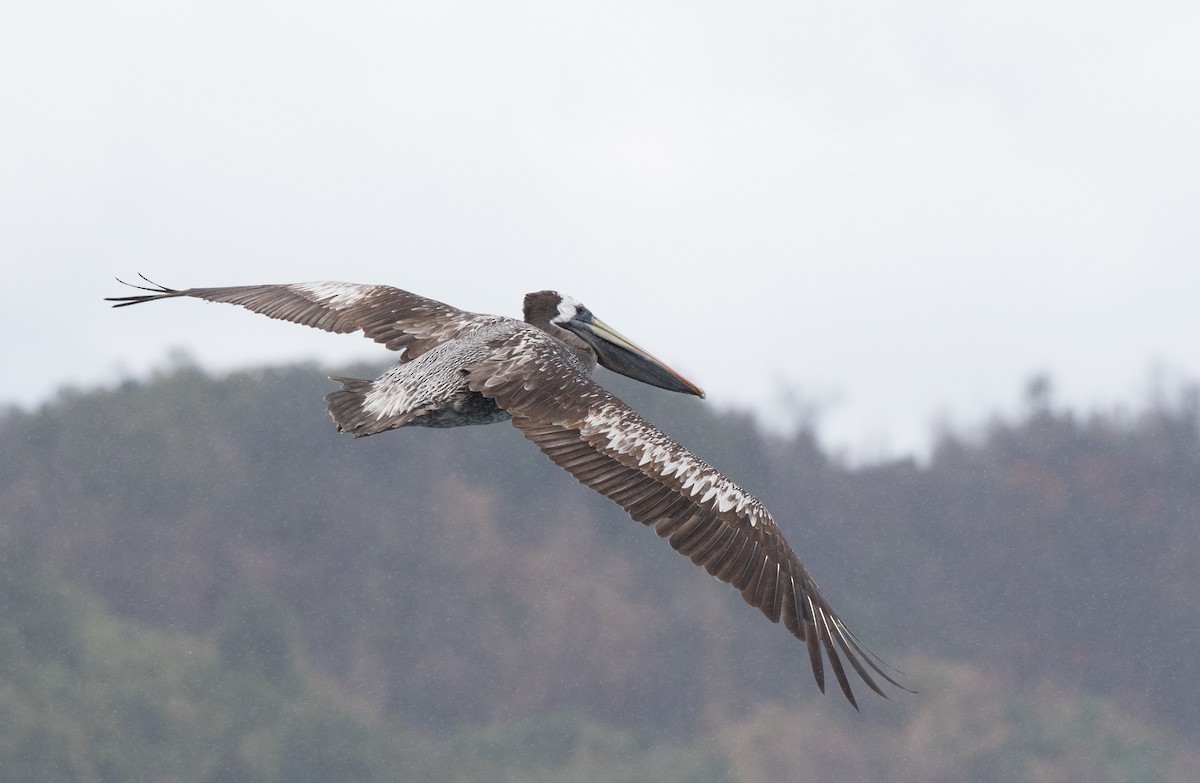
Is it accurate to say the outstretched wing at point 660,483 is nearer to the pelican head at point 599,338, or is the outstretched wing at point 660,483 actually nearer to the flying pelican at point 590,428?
the flying pelican at point 590,428

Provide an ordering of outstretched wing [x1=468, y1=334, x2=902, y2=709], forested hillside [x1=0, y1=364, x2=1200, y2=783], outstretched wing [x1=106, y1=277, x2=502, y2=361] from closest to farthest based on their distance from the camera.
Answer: outstretched wing [x1=468, y1=334, x2=902, y2=709] → outstretched wing [x1=106, y1=277, x2=502, y2=361] → forested hillside [x1=0, y1=364, x2=1200, y2=783]

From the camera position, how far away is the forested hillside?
74250 millimetres

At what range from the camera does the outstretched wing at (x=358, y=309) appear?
12562mm

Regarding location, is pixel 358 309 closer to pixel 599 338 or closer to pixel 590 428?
pixel 599 338

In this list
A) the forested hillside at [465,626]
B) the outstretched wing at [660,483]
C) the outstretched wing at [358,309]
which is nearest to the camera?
the outstretched wing at [660,483]

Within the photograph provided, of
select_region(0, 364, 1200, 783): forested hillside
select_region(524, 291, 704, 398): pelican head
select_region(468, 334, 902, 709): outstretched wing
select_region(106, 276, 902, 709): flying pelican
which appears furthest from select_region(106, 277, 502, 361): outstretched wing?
select_region(0, 364, 1200, 783): forested hillside

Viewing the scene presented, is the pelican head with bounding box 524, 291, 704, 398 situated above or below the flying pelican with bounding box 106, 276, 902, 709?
above

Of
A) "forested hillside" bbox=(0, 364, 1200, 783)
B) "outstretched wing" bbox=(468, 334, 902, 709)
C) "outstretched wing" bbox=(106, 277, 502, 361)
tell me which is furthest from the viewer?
"forested hillside" bbox=(0, 364, 1200, 783)

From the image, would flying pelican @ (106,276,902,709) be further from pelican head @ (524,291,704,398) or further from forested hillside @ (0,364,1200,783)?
forested hillside @ (0,364,1200,783)

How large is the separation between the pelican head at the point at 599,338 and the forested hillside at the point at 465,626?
2409 inches

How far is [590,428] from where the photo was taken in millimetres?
10875

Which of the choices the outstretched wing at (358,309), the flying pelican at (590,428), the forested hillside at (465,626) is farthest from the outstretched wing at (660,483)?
the forested hillside at (465,626)

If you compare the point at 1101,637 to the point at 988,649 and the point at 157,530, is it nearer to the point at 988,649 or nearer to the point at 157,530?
the point at 988,649

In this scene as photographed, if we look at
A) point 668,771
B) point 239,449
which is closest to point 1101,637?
point 668,771
